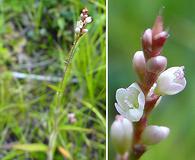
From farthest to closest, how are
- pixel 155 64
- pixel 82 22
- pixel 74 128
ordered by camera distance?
pixel 74 128
pixel 82 22
pixel 155 64

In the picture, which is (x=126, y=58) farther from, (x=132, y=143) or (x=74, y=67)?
(x=74, y=67)

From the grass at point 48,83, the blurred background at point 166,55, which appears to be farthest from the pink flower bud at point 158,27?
the grass at point 48,83

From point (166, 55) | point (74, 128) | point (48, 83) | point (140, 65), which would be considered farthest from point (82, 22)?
point (48, 83)

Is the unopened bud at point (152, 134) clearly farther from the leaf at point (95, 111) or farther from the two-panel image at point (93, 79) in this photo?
the leaf at point (95, 111)

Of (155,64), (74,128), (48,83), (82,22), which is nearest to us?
(155,64)

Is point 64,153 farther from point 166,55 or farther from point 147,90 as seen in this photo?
point 147,90

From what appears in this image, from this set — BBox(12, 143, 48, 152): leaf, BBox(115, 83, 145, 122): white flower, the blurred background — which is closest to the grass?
BBox(12, 143, 48, 152): leaf

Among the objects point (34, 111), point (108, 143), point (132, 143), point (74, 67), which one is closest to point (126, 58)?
point (108, 143)
